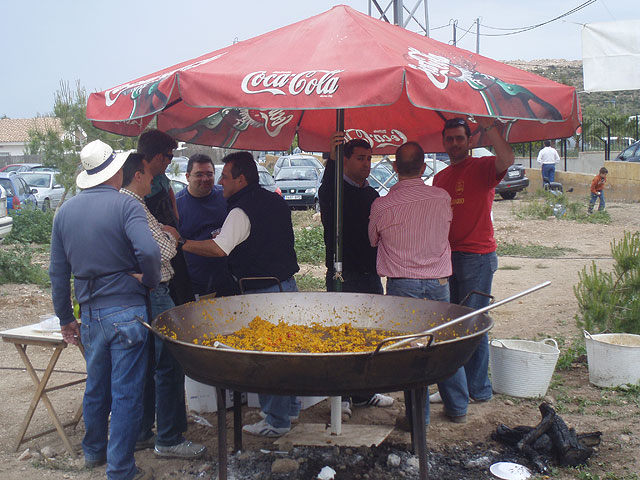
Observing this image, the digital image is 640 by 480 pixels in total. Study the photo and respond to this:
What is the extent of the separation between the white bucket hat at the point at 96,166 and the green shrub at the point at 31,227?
11.7 metres

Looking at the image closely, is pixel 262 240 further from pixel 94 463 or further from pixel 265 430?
pixel 94 463

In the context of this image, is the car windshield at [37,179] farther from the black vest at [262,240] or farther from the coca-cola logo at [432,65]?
the coca-cola logo at [432,65]

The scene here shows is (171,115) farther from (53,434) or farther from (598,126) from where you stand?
(598,126)

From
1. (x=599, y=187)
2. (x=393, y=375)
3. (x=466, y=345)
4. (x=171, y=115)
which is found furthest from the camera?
(x=599, y=187)

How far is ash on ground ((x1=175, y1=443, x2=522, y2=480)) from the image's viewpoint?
155 inches

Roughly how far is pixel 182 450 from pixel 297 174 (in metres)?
16.4

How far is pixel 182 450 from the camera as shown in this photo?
430cm

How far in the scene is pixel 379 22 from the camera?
4273 millimetres

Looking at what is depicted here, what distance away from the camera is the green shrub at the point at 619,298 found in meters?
5.84

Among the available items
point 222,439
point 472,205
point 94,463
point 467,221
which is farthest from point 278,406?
point 472,205

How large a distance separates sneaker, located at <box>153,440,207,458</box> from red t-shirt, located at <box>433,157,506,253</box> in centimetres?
234

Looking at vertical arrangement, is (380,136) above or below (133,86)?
below

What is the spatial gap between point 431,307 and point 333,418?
3.39 feet

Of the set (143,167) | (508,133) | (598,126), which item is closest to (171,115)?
(143,167)
